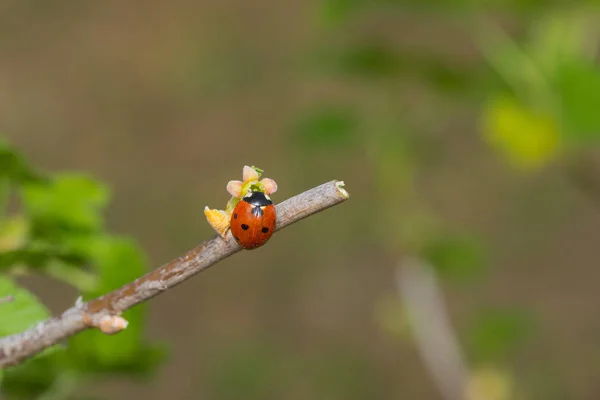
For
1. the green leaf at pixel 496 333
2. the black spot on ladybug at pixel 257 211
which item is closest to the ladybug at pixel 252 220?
the black spot on ladybug at pixel 257 211

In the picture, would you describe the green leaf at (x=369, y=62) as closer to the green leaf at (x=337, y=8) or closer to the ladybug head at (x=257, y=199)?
the green leaf at (x=337, y=8)

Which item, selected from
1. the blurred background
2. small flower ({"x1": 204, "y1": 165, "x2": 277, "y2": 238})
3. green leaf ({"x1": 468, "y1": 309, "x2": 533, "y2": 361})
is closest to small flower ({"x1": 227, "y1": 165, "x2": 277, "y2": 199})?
small flower ({"x1": 204, "y1": 165, "x2": 277, "y2": 238})

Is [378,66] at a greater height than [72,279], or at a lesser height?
greater

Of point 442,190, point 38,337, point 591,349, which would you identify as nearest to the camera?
point 38,337

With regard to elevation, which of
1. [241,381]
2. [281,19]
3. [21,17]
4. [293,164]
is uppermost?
[21,17]

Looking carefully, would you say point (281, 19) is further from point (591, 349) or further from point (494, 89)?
point (494, 89)

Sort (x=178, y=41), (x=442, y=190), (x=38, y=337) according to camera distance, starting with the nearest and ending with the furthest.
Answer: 1. (x=38, y=337)
2. (x=442, y=190)
3. (x=178, y=41)

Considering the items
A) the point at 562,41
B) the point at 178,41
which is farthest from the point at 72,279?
the point at 178,41
